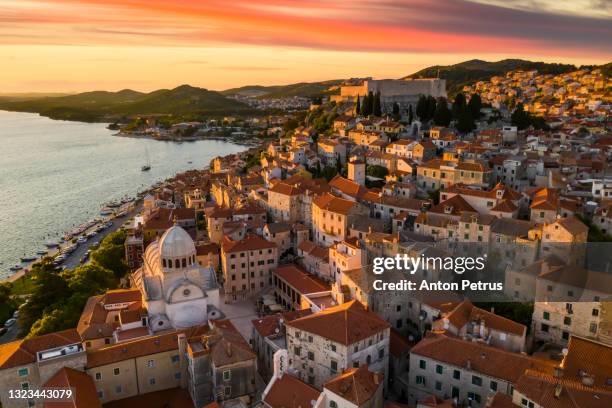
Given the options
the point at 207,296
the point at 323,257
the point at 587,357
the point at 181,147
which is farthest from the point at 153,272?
the point at 181,147

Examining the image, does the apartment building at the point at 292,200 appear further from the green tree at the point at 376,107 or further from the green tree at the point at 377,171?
the green tree at the point at 376,107

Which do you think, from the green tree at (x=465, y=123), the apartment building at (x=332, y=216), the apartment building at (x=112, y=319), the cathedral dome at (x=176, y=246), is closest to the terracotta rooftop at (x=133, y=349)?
the apartment building at (x=112, y=319)

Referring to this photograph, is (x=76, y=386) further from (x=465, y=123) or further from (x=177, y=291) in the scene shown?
(x=465, y=123)

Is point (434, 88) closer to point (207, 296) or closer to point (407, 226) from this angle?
point (407, 226)


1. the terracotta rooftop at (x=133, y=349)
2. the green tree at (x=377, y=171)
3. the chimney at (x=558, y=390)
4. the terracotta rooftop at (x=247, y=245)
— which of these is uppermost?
the green tree at (x=377, y=171)

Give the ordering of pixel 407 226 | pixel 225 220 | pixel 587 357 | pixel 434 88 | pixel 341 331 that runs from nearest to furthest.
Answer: pixel 587 357, pixel 341 331, pixel 407 226, pixel 225 220, pixel 434 88

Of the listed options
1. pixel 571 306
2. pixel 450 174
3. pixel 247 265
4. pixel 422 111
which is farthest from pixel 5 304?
pixel 422 111
